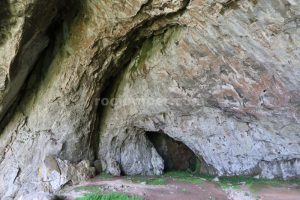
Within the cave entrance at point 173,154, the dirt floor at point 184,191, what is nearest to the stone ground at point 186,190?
the dirt floor at point 184,191

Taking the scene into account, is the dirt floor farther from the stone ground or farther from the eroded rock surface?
the eroded rock surface

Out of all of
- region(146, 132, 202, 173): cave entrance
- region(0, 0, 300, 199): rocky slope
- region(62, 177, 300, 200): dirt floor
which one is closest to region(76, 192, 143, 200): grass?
region(62, 177, 300, 200): dirt floor

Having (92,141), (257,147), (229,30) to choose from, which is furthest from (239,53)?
(92,141)

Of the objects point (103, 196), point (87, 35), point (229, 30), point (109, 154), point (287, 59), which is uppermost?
point (87, 35)

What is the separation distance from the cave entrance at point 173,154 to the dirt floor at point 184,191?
15.4ft

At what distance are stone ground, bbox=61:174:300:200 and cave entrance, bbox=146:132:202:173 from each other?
4.52m

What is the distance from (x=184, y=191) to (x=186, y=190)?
0.32 feet

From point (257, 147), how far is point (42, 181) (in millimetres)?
6435

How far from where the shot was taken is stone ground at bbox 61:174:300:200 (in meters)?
7.54

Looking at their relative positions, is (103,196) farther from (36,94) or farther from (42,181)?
(36,94)

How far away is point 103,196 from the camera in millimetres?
7180

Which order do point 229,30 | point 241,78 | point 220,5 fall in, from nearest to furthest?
point 220,5, point 229,30, point 241,78

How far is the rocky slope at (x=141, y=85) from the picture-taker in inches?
271

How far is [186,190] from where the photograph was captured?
8.16 meters
